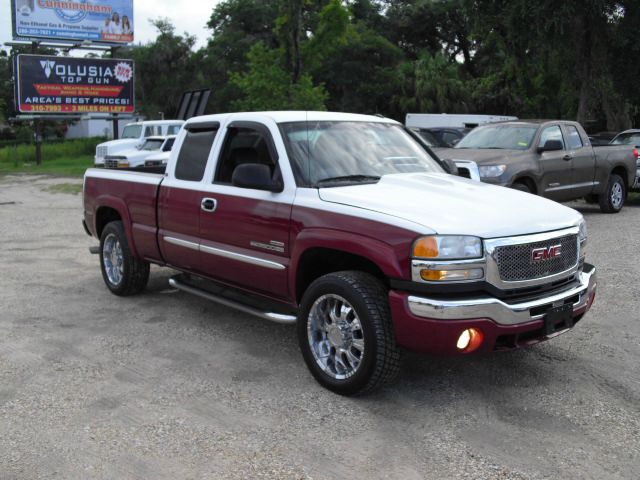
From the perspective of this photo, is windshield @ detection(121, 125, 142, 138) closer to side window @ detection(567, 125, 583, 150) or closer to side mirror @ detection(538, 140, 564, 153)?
side window @ detection(567, 125, 583, 150)

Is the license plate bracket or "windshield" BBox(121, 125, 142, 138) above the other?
"windshield" BBox(121, 125, 142, 138)

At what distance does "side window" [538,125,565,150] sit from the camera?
11724 mm

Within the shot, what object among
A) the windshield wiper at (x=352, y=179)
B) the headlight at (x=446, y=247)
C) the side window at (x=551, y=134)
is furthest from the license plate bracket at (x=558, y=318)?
the side window at (x=551, y=134)

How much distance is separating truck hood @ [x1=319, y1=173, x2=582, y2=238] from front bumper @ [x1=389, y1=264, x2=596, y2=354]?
42 cm

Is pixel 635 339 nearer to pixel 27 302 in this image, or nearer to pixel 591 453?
pixel 591 453

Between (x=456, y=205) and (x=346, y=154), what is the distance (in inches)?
44.2

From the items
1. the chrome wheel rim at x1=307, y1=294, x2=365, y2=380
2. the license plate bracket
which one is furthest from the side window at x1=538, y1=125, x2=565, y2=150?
the chrome wheel rim at x1=307, y1=294, x2=365, y2=380

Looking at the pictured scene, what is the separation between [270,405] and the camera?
4406 millimetres

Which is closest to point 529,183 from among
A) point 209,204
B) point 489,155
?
point 489,155

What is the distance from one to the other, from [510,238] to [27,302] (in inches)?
195

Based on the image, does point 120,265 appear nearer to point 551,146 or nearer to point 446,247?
point 446,247

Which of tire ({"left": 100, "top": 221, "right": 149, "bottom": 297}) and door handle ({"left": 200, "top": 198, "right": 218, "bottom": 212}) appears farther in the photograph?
tire ({"left": 100, "top": 221, "right": 149, "bottom": 297})

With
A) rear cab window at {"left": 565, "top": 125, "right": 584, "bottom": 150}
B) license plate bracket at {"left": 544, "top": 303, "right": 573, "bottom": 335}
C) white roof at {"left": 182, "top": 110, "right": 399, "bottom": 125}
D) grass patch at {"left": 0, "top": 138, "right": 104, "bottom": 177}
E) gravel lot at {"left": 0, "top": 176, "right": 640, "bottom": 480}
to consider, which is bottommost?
grass patch at {"left": 0, "top": 138, "right": 104, "bottom": 177}

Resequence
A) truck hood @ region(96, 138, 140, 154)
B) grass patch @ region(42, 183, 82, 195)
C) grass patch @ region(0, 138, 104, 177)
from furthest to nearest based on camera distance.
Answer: grass patch @ region(0, 138, 104, 177)
truck hood @ region(96, 138, 140, 154)
grass patch @ region(42, 183, 82, 195)
